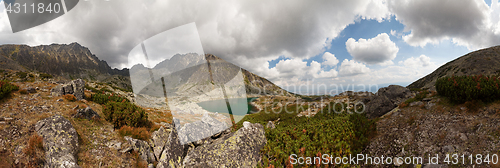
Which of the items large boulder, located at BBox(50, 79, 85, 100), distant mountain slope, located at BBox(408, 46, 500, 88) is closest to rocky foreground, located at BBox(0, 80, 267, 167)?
large boulder, located at BBox(50, 79, 85, 100)

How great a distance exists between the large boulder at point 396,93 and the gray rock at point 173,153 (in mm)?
19889

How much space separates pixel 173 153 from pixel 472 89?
54.6 ft

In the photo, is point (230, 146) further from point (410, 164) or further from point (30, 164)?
point (410, 164)

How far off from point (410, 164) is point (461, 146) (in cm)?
227

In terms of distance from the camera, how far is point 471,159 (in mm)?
6773

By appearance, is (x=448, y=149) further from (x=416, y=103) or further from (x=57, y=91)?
(x=57, y=91)

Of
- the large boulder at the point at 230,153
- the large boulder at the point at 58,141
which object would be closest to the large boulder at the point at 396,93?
the large boulder at the point at 230,153

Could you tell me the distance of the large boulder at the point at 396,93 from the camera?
1687 centimetres

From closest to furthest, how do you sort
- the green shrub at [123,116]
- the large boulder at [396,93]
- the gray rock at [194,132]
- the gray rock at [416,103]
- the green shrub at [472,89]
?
the gray rock at [194,132] < the green shrub at [472,89] < the green shrub at [123,116] < the gray rock at [416,103] < the large boulder at [396,93]

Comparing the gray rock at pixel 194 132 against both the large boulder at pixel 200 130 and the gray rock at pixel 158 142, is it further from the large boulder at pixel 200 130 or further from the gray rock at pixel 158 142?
the gray rock at pixel 158 142

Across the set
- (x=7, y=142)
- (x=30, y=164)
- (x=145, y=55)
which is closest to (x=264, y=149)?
(x=145, y=55)

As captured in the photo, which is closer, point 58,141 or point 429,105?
point 58,141

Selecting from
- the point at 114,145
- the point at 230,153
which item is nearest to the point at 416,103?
the point at 230,153

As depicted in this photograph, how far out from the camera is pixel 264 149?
766cm
